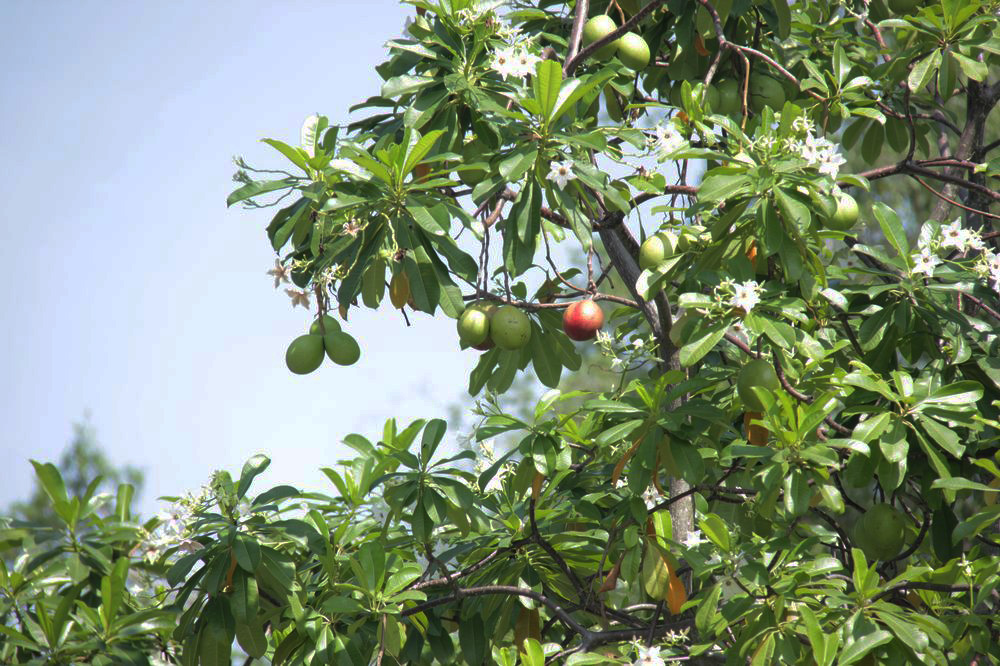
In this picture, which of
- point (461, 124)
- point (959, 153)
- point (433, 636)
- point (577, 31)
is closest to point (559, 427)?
point (433, 636)

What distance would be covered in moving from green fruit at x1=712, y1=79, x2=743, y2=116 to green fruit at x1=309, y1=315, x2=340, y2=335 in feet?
4.46

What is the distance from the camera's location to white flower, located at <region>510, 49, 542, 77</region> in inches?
94.1

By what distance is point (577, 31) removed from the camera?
278cm

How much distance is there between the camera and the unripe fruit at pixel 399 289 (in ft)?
8.19

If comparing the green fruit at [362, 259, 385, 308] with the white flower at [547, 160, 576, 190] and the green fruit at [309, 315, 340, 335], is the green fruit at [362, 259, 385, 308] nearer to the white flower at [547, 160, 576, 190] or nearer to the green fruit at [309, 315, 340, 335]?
the green fruit at [309, 315, 340, 335]

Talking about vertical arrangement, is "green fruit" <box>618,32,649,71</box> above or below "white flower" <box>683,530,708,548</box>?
above

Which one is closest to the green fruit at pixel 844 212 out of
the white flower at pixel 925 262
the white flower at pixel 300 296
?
the white flower at pixel 925 262

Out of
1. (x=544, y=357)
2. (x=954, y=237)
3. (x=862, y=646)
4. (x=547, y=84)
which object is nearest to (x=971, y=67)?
(x=954, y=237)

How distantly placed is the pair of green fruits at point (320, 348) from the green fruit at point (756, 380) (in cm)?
95

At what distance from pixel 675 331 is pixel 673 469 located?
35 centimetres

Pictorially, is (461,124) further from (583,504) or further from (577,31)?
(583,504)

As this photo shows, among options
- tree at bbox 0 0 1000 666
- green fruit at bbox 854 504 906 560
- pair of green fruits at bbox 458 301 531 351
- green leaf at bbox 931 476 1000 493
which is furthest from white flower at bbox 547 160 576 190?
green fruit at bbox 854 504 906 560

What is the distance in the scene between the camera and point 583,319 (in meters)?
2.63

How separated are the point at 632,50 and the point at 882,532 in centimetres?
146
